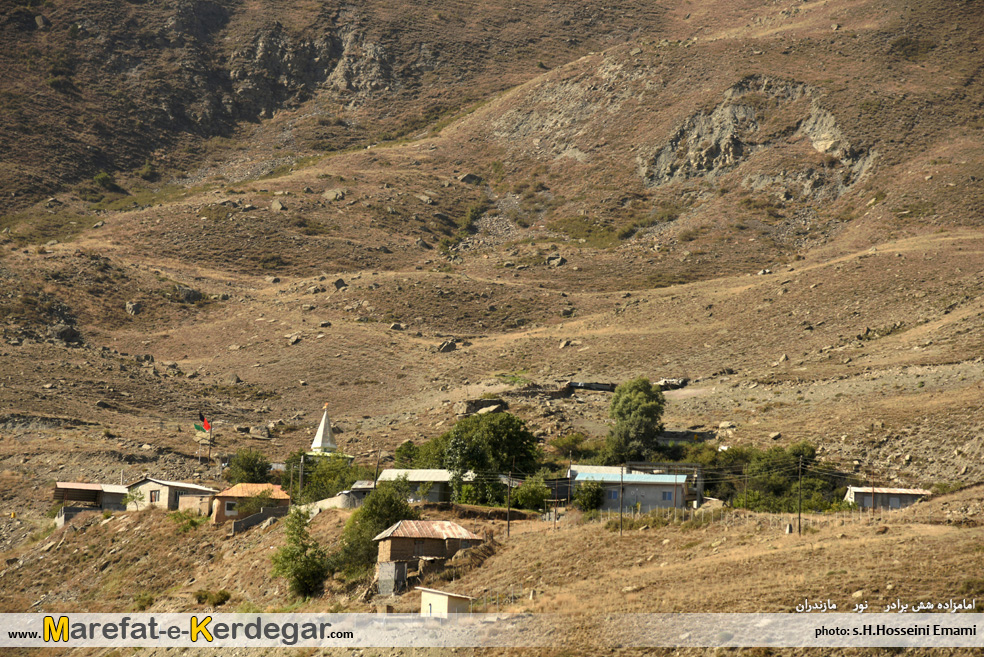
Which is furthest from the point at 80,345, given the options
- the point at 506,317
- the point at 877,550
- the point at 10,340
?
the point at 877,550

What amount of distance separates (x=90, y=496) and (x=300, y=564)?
21.7 m

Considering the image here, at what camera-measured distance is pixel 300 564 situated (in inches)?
1357

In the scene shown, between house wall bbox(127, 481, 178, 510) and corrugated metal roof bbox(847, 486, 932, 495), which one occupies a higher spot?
corrugated metal roof bbox(847, 486, 932, 495)

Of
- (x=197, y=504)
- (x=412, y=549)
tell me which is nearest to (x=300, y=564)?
(x=412, y=549)

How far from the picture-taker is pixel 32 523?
164 ft

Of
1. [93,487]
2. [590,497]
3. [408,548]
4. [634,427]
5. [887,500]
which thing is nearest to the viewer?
[408,548]

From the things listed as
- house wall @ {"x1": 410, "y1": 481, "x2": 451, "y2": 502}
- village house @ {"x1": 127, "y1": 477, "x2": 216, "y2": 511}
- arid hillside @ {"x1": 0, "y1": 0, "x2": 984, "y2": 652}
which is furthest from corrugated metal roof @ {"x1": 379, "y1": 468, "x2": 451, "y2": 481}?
village house @ {"x1": 127, "y1": 477, "x2": 216, "y2": 511}

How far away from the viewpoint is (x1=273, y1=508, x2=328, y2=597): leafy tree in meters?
34.4

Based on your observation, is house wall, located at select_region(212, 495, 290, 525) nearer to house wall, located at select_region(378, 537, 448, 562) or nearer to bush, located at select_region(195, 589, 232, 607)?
bush, located at select_region(195, 589, 232, 607)

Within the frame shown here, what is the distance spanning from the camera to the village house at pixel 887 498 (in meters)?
41.5

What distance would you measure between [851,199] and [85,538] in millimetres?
96670

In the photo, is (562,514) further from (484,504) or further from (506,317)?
(506,317)

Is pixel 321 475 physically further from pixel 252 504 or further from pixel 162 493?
pixel 162 493

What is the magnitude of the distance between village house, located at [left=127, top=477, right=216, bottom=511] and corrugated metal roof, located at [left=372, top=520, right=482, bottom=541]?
52.6ft
